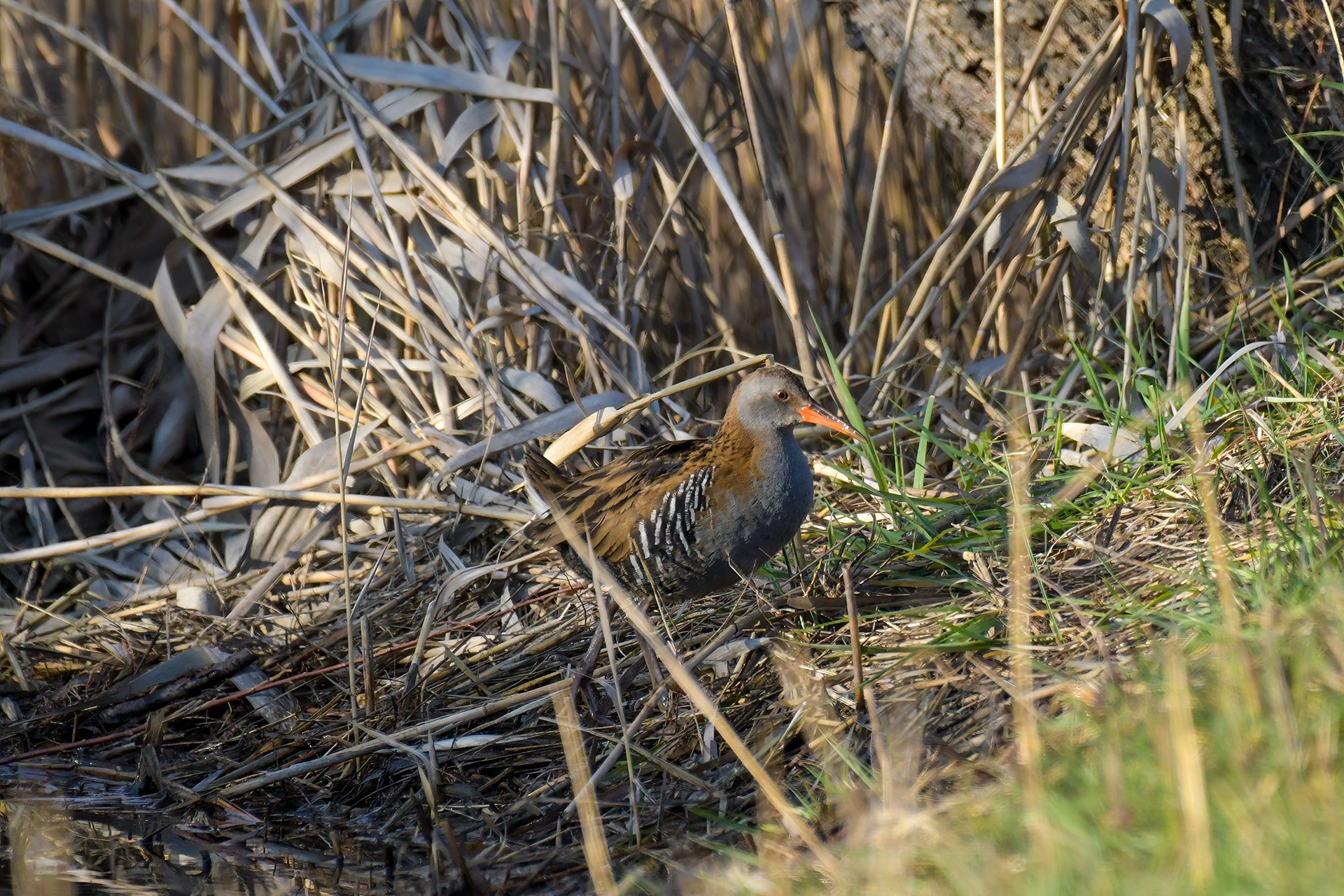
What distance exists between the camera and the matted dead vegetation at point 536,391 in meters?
3.45

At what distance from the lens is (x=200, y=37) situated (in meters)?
5.82

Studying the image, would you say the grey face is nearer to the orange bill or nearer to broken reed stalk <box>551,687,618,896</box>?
the orange bill

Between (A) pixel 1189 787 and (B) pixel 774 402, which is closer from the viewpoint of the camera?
(A) pixel 1189 787

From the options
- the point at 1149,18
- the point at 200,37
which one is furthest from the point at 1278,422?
the point at 200,37

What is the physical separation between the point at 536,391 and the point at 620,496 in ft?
3.25

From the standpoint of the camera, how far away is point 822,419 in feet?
13.1

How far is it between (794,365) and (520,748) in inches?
100

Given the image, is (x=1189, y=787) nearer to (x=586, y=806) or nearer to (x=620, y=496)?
(x=586, y=806)

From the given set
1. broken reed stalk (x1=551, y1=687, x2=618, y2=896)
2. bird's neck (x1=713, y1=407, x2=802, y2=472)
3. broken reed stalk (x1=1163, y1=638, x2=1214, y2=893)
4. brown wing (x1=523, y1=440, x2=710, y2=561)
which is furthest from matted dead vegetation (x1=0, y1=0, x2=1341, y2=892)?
broken reed stalk (x1=1163, y1=638, x2=1214, y2=893)

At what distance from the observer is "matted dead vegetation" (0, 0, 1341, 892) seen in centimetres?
345

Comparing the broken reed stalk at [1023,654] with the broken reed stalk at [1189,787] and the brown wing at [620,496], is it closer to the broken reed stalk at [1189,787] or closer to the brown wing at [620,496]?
the broken reed stalk at [1189,787]

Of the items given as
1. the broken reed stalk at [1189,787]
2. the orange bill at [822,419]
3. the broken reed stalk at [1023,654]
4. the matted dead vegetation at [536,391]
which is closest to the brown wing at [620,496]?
the matted dead vegetation at [536,391]

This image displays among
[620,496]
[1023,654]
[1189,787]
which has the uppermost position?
[1189,787]

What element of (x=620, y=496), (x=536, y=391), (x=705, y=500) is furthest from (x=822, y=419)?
(x=536, y=391)
